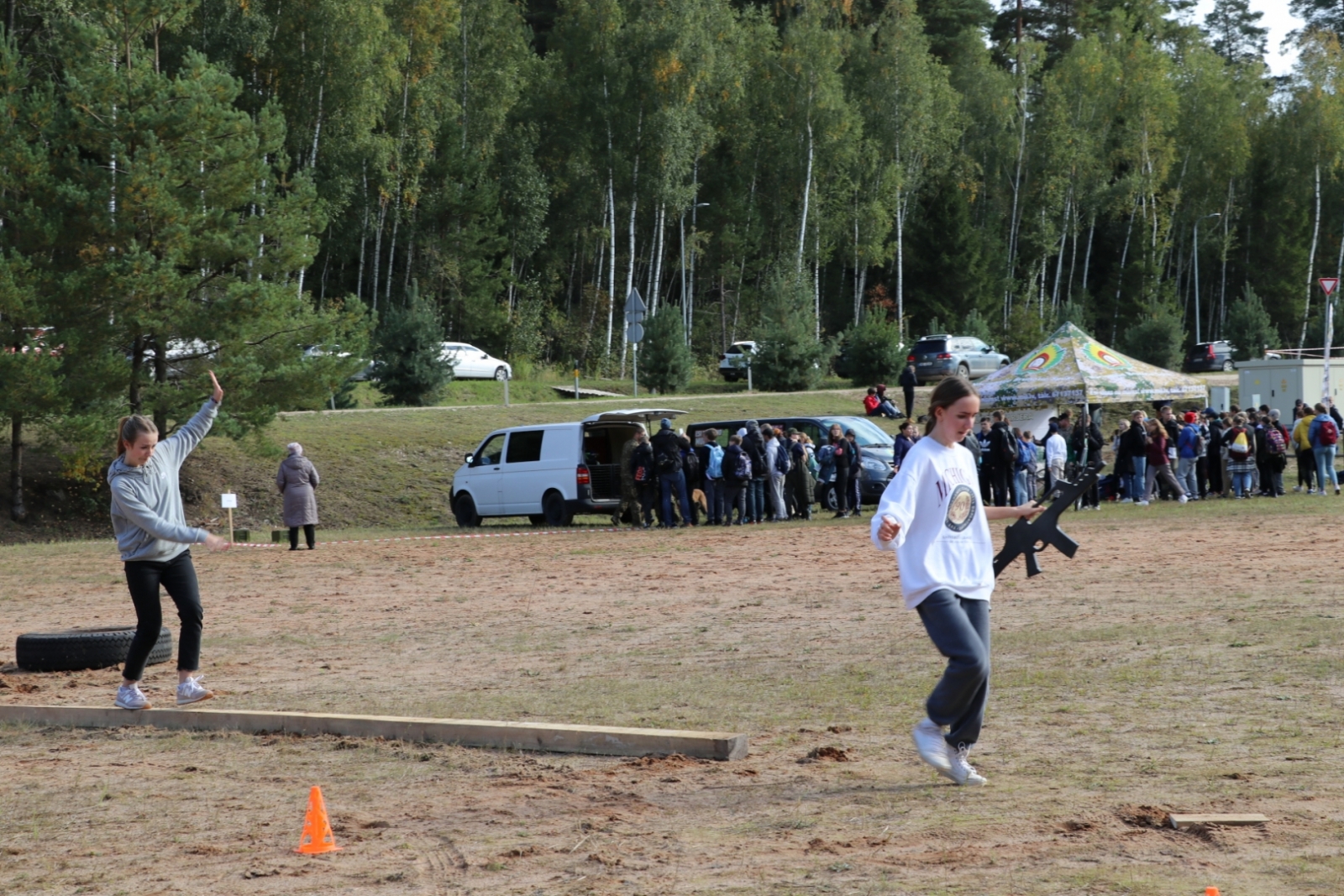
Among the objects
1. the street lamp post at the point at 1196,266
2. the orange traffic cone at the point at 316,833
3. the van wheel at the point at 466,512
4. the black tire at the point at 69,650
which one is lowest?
the van wheel at the point at 466,512

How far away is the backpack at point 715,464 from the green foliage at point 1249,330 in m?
45.7

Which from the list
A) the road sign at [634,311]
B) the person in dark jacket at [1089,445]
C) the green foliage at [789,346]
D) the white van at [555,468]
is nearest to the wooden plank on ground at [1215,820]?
the white van at [555,468]

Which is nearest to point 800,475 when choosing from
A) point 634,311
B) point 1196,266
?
point 634,311

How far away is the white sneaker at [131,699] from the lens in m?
8.60

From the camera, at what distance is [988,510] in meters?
6.59

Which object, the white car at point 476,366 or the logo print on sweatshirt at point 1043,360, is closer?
the logo print on sweatshirt at point 1043,360

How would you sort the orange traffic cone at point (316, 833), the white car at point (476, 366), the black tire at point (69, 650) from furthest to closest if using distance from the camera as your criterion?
1. the white car at point (476, 366)
2. the black tire at point (69, 650)
3. the orange traffic cone at point (316, 833)

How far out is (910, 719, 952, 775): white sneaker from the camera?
6090 millimetres

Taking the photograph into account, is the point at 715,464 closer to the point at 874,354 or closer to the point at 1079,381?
the point at 1079,381

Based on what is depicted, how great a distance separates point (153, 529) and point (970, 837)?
5159mm

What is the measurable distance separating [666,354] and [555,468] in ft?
67.8

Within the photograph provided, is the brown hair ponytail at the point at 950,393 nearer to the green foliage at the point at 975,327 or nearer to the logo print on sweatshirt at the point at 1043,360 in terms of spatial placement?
the logo print on sweatshirt at the point at 1043,360

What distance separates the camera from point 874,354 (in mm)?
46812

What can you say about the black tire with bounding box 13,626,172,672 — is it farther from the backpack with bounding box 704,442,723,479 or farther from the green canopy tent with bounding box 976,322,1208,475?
the green canopy tent with bounding box 976,322,1208,475
